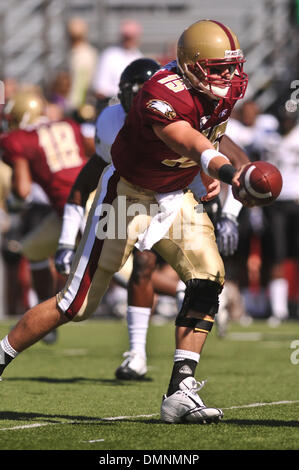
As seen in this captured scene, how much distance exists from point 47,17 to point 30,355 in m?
7.10

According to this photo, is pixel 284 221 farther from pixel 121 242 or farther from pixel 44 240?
pixel 121 242

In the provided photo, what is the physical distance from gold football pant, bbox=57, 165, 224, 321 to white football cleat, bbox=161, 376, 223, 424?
45cm

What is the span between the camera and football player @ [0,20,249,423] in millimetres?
3881

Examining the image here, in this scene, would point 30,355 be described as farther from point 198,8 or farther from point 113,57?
point 198,8

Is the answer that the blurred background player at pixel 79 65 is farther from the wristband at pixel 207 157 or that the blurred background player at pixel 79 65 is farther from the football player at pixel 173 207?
the wristband at pixel 207 157

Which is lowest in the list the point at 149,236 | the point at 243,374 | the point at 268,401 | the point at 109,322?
the point at 109,322

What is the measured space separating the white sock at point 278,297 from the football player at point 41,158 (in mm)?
3878

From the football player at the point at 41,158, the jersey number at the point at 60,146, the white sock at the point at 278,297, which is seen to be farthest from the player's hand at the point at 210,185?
the white sock at the point at 278,297

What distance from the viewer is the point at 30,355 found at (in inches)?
281

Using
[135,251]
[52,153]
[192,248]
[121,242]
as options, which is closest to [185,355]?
[192,248]

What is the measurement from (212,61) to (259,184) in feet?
2.33

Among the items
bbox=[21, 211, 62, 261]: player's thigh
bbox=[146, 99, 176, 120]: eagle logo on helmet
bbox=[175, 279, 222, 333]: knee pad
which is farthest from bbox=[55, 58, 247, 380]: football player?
bbox=[21, 211, 62, 261]: player's thigh

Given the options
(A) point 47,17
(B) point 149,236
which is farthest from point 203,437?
(A) point 47,17

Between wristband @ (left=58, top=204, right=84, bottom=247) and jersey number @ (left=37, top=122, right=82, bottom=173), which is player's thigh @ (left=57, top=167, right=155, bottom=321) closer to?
wristband @ (left=58, top=204, right=84, bottom=247)
